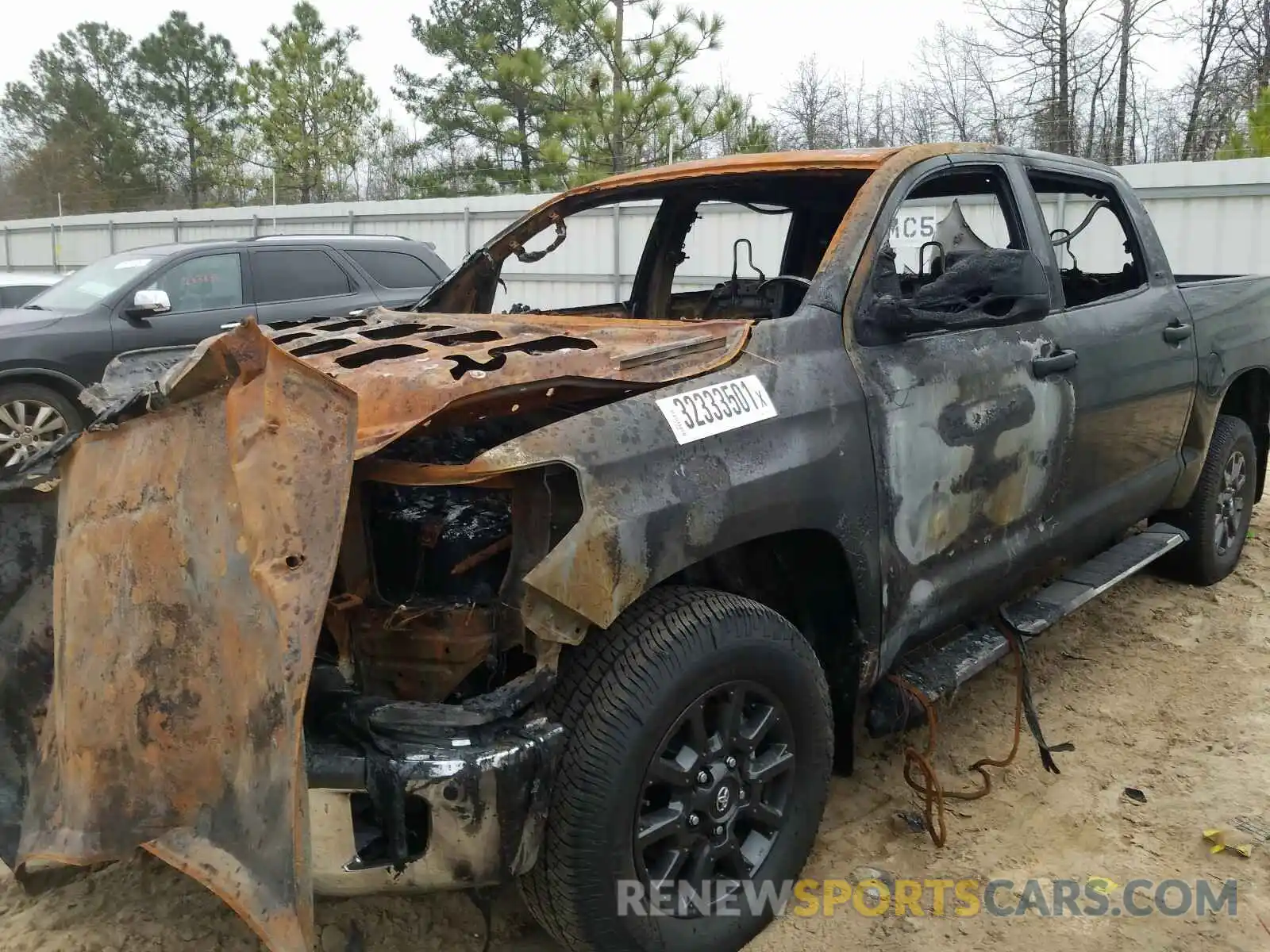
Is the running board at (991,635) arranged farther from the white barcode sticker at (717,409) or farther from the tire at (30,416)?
the tire at (30,416)

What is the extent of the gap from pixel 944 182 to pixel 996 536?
1242mm

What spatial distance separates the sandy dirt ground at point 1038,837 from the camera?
2.47 meters

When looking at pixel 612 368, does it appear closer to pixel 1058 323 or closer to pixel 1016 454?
pixel 1016 454

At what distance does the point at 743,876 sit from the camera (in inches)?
95.6

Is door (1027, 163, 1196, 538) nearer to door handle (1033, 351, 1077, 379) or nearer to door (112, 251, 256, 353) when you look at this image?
door handle (1033, 351, 1077, 379)

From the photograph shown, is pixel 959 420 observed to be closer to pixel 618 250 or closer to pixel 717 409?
pixel 717 409

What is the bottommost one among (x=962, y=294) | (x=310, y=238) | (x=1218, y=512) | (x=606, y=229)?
(x=1218, y=512)

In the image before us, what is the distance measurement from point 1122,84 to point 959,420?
19.9 metres

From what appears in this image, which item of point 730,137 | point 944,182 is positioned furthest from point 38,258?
point 944,182

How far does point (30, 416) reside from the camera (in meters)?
7.23

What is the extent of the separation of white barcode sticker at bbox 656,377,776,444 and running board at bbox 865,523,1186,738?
1022 mm

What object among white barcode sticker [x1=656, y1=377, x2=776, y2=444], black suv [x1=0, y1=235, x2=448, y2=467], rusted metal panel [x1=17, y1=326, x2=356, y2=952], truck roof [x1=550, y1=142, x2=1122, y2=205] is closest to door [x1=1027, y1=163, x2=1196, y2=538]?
truck roof [x1=550, y1=142, x2=1122, y2=205]

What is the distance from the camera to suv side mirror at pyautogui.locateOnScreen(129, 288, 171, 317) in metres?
7.28

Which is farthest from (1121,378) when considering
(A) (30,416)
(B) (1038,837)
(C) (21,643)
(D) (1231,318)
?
(A) (30,416)
